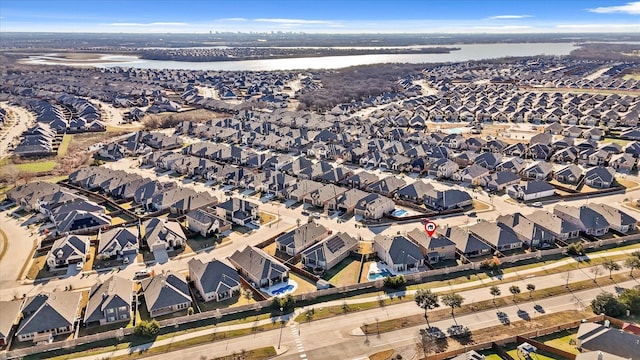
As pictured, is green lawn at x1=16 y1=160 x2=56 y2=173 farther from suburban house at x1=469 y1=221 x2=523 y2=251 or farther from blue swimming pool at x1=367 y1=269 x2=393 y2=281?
suburban house at x1=469 y1=221 x2=523 y2=251

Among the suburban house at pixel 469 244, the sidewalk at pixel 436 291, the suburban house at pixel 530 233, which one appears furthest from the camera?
the suburban house at pixel 530 233

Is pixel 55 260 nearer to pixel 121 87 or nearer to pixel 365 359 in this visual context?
pixel 365 359

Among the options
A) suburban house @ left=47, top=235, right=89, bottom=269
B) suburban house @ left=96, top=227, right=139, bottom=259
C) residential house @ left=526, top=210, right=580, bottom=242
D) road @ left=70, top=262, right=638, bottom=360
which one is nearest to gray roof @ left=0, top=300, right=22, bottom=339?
suburban house @ left=47, top=235, right=89, bottom=269

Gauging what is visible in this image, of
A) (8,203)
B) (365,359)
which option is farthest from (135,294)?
(8,203)

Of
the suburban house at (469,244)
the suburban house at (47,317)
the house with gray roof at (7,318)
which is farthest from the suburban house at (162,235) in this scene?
the suburban house at (469,244)

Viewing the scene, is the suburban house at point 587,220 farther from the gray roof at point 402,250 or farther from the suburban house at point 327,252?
the suburban house at point 327,252

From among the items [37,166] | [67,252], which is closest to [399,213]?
[67,252]

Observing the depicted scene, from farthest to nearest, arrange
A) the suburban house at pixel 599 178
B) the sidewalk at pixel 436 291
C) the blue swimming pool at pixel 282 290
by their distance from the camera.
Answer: the suburban house at pixel 599 178 < the blue swimming pool at pixel 282 290 < the sidewalk at pixel 436 291
